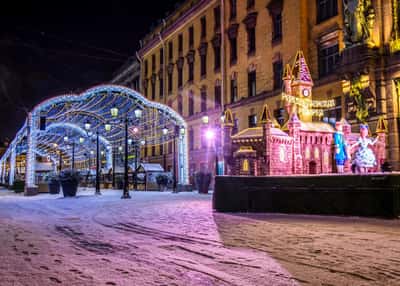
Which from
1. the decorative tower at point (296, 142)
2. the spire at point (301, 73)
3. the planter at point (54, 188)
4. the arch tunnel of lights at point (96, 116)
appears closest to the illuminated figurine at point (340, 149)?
the decorative tower at point (296, 142)

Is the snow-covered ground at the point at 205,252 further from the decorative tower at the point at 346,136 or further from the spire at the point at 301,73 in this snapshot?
the spire at the point at 301,73

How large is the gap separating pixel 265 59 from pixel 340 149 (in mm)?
16821

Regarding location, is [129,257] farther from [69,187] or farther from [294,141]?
[69,187]

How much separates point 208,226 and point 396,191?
4.77 meters

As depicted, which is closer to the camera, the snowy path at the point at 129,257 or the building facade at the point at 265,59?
the snowy path at the point at 129,257

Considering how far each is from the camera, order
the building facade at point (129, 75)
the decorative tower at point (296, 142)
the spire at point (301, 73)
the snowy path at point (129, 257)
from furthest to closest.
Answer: the building facade at point (129, 75) → the spire at point (301, 73) → the decorative tower at point (296, 142) → the snowy path at point (129, 257)

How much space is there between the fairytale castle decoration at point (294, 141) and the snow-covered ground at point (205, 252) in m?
7.68

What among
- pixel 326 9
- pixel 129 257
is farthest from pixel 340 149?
pixel 129 257

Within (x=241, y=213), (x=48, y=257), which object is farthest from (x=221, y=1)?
(x=48, y=257)

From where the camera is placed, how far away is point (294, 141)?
19828 mm

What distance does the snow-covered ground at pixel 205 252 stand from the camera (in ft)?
18.7

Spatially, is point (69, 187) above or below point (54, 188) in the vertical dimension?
above

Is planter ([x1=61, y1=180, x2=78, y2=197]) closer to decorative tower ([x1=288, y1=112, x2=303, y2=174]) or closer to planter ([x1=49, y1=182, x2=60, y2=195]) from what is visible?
planter ([x1=49, y1=182, x2=60, y2=195])

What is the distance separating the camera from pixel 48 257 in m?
7.17
